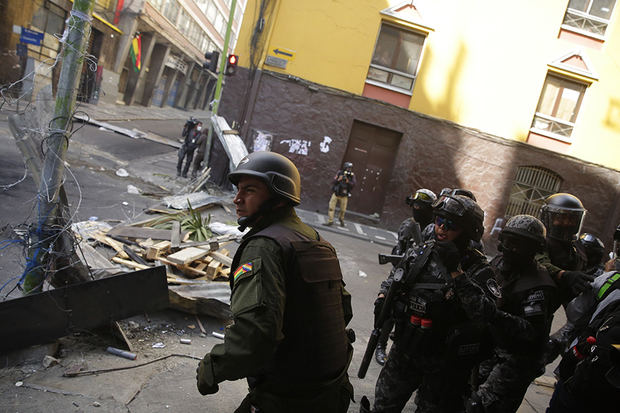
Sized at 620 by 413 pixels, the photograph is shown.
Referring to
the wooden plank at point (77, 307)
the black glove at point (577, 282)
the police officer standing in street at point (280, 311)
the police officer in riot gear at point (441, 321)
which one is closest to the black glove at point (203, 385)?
the police officer standing in street at point (280, 311)

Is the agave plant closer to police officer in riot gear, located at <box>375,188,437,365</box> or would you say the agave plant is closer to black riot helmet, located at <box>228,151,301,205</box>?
police officer in riot gear, located at <box>375,188,437,365</box>

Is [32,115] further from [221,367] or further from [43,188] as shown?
[221,367]

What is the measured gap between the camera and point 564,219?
3.83 metres

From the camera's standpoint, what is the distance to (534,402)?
4797 millimetres

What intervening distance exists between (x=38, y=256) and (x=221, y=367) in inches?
92.2

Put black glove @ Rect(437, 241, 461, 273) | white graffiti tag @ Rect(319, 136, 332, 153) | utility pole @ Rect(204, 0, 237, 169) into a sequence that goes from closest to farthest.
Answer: black glove @ Rect(437, 241, 461, 273) < utility pole @ Rect(204, 0, 237, 169) < white graffiti tag @ Rect(319, 136, 332, 153)

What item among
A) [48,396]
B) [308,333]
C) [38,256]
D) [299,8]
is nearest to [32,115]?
[38,256]

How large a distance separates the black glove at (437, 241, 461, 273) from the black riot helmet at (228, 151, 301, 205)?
42.4 inches

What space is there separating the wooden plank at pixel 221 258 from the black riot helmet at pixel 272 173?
11.6 ft

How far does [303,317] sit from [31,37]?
71.0 feet

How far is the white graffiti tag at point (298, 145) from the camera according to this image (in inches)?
520

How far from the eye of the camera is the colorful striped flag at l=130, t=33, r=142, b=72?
2850 centimetres

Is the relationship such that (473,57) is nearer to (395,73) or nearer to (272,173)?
(395,73)

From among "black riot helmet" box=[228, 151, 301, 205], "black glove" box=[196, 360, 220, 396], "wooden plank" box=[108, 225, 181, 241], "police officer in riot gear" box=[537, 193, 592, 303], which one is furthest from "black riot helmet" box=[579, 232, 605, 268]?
"wooden plank" box=[108, 225, 181, 241]
